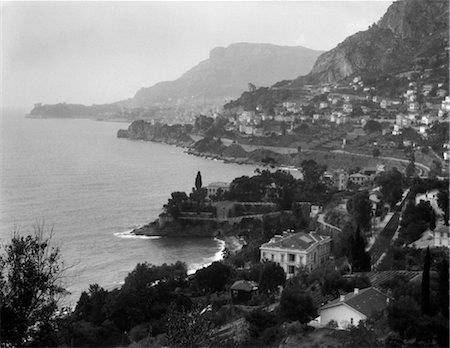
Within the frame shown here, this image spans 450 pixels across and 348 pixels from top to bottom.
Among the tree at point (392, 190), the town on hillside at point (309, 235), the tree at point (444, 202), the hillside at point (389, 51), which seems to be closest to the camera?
the town on hillside at point (309, 235)

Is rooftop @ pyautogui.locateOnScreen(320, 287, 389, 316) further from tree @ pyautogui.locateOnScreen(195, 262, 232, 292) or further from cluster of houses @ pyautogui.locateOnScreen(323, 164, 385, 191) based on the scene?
cluster of houses @ pyautogui.locateOnScreen(323, 164, 385, 191)

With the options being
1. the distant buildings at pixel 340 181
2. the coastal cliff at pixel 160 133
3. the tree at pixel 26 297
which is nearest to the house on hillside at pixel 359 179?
the distant buildings at pixel 340 181

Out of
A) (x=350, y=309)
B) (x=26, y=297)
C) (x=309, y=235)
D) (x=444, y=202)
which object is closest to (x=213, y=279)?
(x=309, y=235)

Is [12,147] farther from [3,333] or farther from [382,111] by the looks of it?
[3,333]

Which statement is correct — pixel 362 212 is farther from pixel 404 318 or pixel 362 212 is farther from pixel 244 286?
pixel 404 318

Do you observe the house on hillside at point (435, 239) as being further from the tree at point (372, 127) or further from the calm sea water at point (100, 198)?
the tree at point (372, 127)

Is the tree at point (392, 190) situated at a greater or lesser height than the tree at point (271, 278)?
greater
